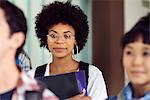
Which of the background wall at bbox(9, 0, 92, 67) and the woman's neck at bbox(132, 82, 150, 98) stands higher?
the background wall at bbox(9, 0, 92, 67)

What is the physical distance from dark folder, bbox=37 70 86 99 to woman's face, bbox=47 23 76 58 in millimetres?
144

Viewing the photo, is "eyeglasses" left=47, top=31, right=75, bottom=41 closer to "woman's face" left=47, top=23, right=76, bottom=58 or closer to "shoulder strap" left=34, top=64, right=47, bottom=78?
"woman's face" left=47, top=23, right=76, bottom=58

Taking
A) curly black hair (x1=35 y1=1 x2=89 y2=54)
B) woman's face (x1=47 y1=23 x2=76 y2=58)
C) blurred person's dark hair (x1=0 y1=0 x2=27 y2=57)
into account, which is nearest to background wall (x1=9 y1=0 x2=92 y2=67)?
curly black hair (x1=35 y1=1 x2=89 y2=54)

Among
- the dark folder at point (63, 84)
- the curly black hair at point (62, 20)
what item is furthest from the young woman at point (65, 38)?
the dark folder at point (63, 84)

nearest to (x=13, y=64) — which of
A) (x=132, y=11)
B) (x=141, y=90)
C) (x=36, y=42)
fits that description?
(x=141, y=90)

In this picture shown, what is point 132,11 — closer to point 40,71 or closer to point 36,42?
point 40,71

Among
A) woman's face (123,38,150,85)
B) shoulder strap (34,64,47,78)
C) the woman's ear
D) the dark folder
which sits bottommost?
the dark folder

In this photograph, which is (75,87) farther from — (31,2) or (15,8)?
(31,2)

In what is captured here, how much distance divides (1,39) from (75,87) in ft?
0.99

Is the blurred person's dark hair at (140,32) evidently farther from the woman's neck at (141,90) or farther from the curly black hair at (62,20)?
the curly black hair at (62,20)

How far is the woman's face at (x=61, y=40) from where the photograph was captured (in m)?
1.04

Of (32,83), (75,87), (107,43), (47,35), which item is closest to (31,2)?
(47,35)

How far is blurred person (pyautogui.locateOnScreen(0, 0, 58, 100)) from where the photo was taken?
28.0 inches

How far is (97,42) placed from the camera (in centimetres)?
128
